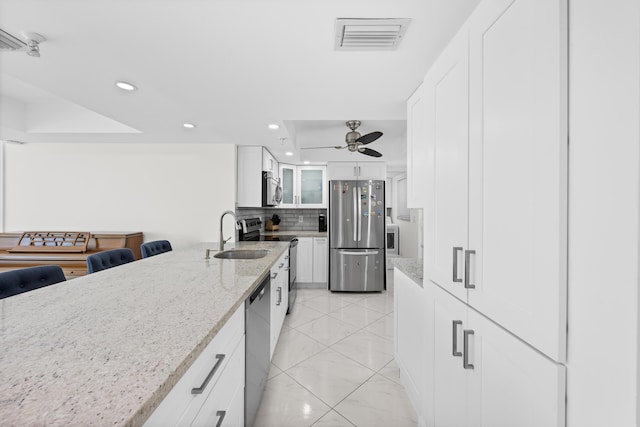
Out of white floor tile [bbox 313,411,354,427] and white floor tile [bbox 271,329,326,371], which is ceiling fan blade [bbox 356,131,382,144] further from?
white floor tile [bbox 313,411,354,427]

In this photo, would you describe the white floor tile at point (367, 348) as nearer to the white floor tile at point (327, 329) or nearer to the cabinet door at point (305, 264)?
the white floor tile at point (327, 329)

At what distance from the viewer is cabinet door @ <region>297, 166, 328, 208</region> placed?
493 centimetres

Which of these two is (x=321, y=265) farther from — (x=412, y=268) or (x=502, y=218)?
(x=502, y=218)

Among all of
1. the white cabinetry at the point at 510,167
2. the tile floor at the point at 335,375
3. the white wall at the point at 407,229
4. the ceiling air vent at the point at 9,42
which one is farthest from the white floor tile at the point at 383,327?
the ceiling air vent at the point at 9,42

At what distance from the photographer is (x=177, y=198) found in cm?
381

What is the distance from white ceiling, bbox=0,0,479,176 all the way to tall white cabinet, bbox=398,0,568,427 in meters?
0.34

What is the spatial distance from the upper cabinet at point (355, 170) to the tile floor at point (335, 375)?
2127 mm

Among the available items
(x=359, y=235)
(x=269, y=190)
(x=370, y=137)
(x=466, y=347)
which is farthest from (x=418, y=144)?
(x=359, y=235)

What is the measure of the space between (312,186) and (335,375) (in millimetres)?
3368

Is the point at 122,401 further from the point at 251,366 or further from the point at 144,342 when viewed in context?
the point at 251,366

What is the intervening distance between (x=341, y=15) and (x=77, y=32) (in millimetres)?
1294

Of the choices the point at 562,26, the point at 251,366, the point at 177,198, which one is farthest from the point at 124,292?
the point at 177,198

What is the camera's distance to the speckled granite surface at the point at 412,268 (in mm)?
1679

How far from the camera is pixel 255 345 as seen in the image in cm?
153
